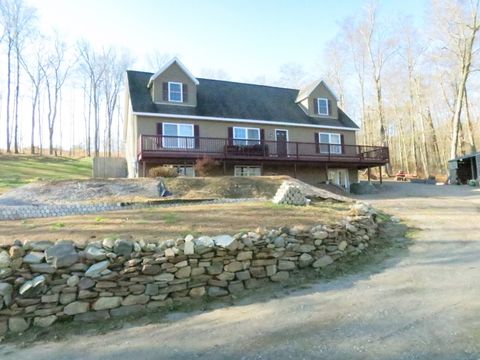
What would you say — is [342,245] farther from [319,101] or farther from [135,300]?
[319,101]

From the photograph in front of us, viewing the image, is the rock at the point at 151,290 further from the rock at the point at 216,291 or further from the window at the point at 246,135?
the window at the point at 246,135

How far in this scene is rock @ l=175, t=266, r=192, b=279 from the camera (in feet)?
19.0

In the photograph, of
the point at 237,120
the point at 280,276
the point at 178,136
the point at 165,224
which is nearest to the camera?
the point at 280,276

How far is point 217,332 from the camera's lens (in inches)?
181

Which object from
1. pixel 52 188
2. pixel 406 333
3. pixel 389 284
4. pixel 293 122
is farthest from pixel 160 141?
pixel 406 333

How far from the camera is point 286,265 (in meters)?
6.64

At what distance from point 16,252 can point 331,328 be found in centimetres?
485

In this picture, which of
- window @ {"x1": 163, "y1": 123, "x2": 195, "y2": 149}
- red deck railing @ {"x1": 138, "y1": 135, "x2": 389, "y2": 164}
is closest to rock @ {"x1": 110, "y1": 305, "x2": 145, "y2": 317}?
red deck railing @ {"x1": 138, "y1": 135, "x2": 389, "y2": 164}

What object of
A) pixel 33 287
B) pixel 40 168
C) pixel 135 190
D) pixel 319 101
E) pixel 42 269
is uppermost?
pixel 319 101

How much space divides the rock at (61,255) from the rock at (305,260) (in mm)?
4075

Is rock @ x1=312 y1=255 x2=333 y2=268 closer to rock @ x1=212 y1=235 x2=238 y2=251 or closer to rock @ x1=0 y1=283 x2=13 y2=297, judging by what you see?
rock @ x1=212 y1=235 x2=238 y2=251

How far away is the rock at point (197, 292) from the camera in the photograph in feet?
19.0

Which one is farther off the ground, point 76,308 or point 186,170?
point 186,170

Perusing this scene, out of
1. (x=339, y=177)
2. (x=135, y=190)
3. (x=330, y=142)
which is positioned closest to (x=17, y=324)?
(x=135, y=190)
